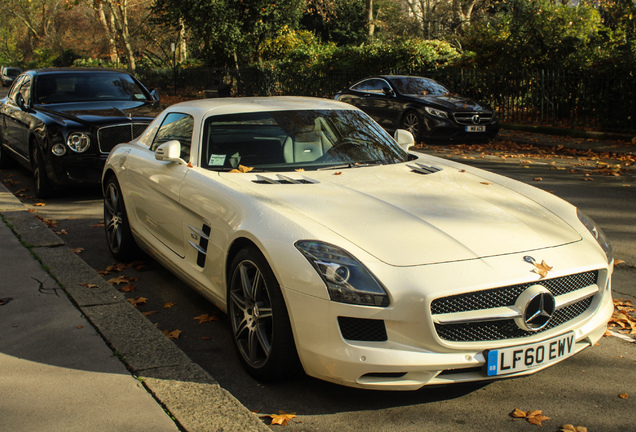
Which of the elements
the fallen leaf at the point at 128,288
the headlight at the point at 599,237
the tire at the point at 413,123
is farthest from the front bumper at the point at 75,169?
the tire at the point at 413,123

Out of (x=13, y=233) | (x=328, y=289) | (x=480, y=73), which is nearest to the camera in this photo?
(x=328, y=289)

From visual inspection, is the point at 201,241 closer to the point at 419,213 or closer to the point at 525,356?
the point at 419,213

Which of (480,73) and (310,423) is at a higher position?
(480,73)

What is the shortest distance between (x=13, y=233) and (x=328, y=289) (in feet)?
15.6

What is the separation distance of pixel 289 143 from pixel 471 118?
11051mm

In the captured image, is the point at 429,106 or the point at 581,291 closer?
the point at 581,291

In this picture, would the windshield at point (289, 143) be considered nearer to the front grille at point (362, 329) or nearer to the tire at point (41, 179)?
the front grille at point (362, 329)

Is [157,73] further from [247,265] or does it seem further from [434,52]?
[247,265]

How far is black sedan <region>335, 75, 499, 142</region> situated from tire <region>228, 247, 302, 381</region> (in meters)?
11.8

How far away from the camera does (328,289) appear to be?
3.16 m

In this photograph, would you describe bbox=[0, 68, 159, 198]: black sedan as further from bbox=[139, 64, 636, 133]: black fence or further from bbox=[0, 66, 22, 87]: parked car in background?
bbox=[0, 66, 22, 87]: parked car in background

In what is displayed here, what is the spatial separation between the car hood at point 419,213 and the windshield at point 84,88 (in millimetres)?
6686

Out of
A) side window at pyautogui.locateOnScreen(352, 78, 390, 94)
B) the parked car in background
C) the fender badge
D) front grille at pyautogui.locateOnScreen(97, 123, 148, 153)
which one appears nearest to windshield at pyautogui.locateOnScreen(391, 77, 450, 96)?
side window at pyautogui.locateOnScreen(352, 78, 390, 94)

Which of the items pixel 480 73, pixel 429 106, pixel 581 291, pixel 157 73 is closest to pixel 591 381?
pixel 581 291
